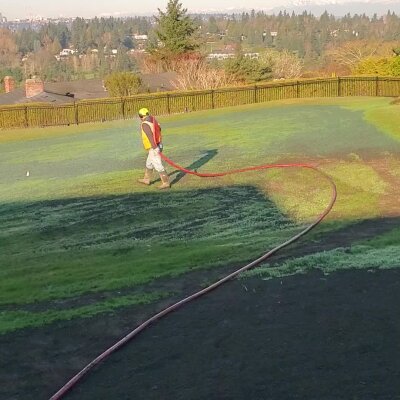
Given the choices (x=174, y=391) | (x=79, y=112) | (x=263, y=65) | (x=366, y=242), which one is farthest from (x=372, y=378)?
(x=263, y=65)

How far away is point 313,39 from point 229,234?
188726 mm

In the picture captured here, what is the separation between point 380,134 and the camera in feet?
67.5

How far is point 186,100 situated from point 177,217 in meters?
23.8

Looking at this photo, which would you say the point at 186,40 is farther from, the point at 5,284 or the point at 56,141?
the point at 5,284

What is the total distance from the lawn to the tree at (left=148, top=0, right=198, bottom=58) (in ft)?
139

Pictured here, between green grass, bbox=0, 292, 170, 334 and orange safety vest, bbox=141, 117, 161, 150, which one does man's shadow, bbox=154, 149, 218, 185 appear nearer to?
orange safety vest, bbox=141, 117, 161, 150

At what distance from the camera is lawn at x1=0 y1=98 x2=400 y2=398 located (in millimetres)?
8656

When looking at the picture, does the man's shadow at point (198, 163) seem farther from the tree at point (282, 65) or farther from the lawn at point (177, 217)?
the tree at point (282, 65)

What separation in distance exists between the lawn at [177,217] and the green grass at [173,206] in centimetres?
3

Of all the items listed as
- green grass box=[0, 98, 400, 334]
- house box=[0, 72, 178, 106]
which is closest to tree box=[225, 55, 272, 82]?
house box=[0, 72, 178, 106]

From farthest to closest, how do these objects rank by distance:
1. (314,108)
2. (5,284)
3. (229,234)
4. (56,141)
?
1. (314,108)
2. (56,141)
3. (229,234)
4. (5,284)

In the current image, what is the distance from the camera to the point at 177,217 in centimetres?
1216

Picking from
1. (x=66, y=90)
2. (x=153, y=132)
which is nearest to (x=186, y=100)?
(x=153, y=132)

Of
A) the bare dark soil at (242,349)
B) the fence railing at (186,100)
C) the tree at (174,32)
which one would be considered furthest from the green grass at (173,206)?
the tree at (174,32)
